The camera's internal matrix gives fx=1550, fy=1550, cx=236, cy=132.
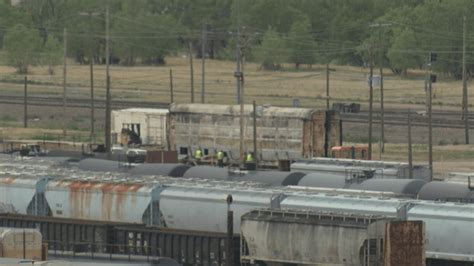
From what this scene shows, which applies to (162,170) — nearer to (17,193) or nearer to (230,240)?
(17,193)

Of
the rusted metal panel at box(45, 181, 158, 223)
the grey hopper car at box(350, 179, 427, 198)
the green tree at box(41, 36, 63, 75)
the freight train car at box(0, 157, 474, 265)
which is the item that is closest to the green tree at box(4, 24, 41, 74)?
the green tree at box(41, 36, 63, 75)

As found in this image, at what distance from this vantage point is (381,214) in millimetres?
38250

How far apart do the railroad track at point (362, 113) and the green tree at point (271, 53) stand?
3259cm

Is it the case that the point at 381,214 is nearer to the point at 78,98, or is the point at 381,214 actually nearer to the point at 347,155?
the point at 347,155

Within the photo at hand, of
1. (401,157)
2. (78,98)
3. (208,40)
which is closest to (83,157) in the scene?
(401,157)

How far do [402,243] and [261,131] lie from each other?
110 feet

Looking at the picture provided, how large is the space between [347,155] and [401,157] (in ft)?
34.4

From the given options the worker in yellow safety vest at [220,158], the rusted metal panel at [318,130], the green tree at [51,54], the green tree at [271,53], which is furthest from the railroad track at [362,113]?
the green tree at [271,53]

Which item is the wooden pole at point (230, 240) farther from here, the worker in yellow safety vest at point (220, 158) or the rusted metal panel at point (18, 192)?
the worker in yellow safety vest at point (220, 158)

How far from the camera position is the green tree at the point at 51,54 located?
5212 inches

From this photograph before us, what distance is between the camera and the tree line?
130 m

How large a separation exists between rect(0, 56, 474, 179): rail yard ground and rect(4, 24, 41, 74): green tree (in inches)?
48.8

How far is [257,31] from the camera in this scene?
147625 mm

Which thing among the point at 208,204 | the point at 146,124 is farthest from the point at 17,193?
the point at 146,124
